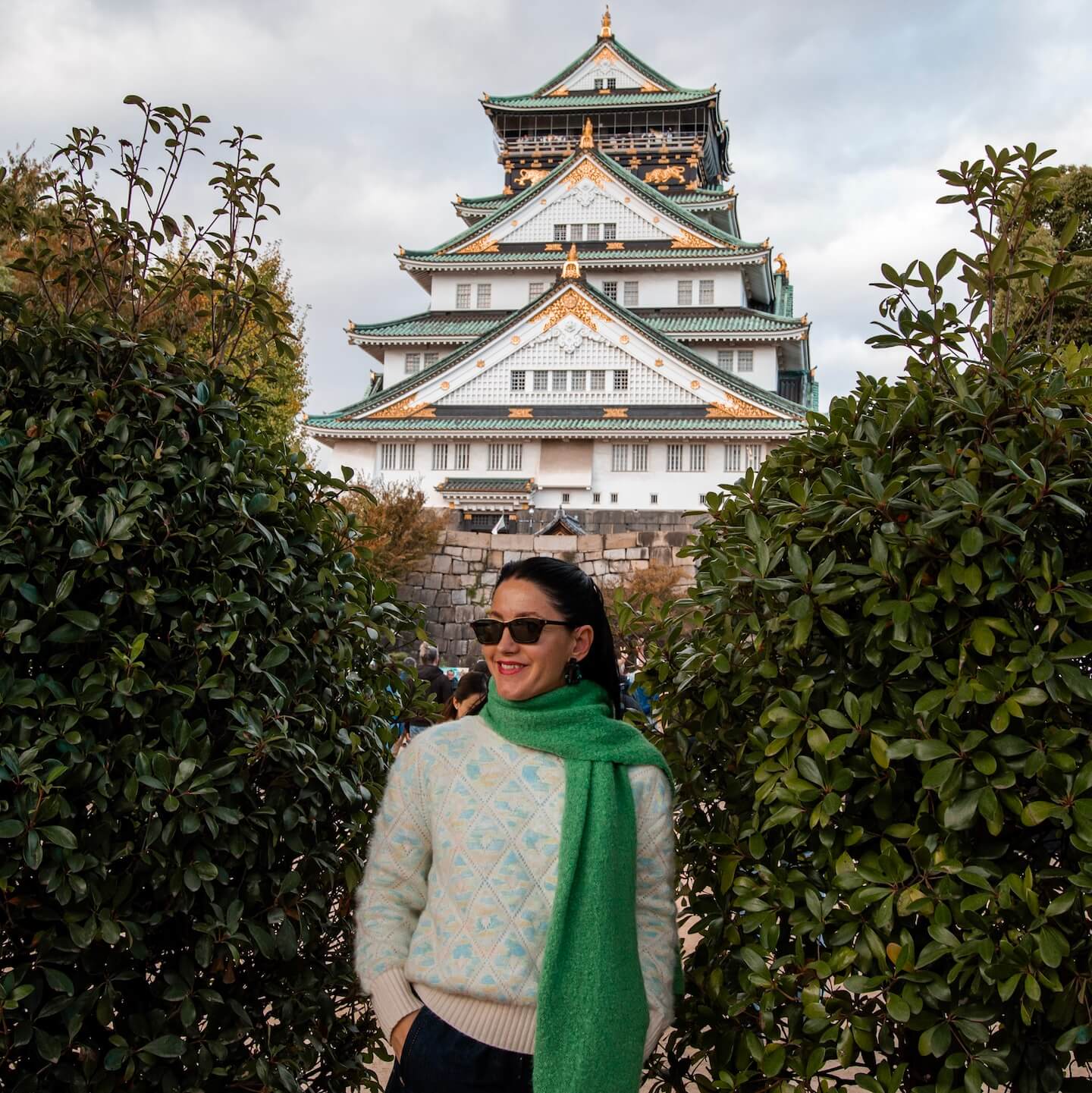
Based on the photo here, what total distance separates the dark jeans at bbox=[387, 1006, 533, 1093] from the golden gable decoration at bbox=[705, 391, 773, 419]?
2848 centimetres

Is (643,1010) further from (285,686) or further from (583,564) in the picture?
(583,564)

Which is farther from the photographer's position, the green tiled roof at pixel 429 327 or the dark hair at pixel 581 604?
→ the green tiled roof at pixel 429 327

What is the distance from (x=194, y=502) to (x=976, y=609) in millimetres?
1737

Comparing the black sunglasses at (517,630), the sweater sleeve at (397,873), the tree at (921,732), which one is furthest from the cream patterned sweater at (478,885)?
the tree at (921,732)

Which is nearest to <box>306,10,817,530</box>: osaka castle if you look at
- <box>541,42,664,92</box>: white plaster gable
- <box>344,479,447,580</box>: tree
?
<box>541,42,664,92</box>: white plaster gable

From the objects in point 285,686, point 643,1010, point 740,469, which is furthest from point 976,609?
point 740,469

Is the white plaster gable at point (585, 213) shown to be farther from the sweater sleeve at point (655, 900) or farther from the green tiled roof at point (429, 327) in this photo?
the sweater sleeve at point (655, 900)

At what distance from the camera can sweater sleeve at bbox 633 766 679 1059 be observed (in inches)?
85.8

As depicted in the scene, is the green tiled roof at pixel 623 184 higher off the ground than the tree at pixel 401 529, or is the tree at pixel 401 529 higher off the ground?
the green tiled roof at pixel 623 184

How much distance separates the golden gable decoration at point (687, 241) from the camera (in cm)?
3322

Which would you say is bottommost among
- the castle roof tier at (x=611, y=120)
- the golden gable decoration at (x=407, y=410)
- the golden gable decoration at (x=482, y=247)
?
the golden gable decoration at (x=407, y=410)

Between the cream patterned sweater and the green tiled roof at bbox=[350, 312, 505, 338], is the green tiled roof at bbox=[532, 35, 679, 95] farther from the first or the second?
the cream patterned sweater

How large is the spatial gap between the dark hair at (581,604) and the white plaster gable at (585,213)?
3269 cm

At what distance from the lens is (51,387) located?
2.62m
